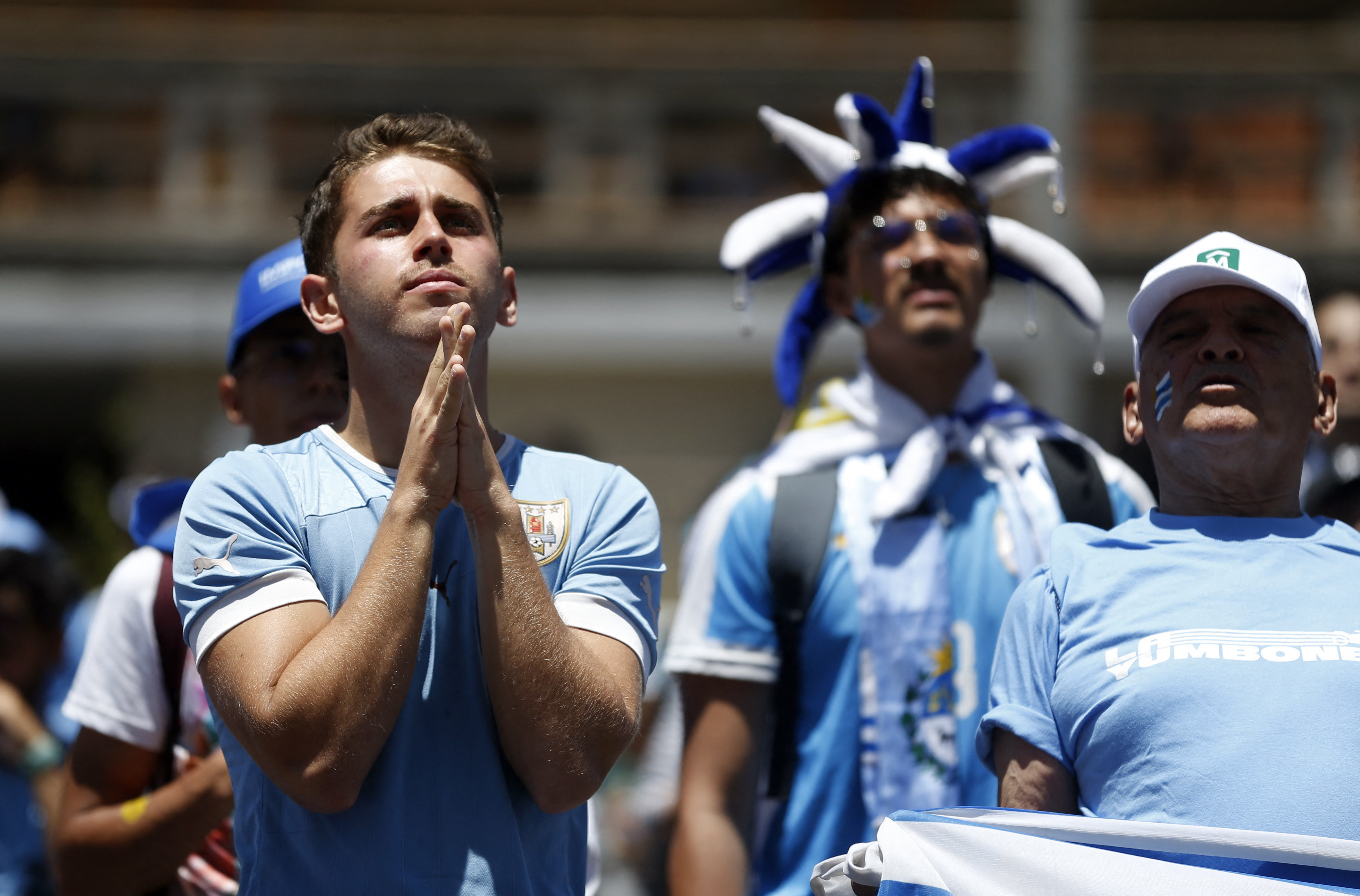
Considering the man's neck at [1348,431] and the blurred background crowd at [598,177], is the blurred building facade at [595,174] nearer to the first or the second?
the blurred background crowd at [598,177]

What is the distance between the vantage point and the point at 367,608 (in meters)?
2.23

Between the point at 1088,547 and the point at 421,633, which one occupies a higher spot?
the point at 1088,547

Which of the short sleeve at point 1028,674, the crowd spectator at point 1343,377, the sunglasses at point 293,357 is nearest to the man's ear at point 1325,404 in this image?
the short sleeve at point 1028,674

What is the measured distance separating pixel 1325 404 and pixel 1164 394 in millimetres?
308

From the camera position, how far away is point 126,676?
10.6 ft

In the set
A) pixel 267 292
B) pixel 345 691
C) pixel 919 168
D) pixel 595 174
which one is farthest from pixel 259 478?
pixel 595 174

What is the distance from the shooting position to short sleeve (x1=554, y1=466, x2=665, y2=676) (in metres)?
2.46

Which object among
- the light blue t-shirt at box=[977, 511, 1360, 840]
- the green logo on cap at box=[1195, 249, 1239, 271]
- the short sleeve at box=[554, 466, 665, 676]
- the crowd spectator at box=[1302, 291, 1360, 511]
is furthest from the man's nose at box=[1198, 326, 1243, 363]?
the crowd spectator at box=[1302, 291, 1360, 511]

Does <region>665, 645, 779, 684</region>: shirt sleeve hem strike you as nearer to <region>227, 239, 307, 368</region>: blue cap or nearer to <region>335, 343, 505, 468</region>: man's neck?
<region>335, 343, 505, 468</region>: man's neck

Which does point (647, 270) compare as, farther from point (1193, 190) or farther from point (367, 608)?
point (367, 608)

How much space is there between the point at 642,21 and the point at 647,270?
3521 mm

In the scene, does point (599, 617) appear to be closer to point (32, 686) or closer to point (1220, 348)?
point (1220, 348)

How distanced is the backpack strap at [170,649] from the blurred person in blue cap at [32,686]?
40 centimetres

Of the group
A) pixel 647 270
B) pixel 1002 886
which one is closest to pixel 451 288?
pixel 1002 886
